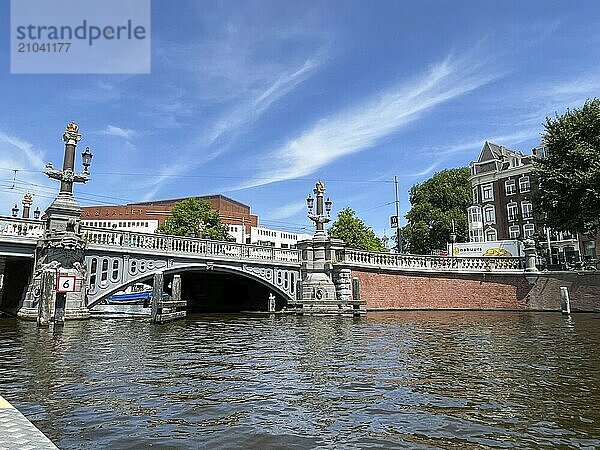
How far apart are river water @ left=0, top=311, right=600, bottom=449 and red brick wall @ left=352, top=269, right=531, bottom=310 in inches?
716

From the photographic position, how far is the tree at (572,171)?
112 feet

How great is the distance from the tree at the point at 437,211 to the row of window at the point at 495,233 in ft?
16.9

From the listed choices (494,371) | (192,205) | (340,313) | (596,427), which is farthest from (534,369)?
(192,205)

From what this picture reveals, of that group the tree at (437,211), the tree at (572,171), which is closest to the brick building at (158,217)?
the tree at (437,211)

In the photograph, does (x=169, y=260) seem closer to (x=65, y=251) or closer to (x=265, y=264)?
(x=65, y=251)

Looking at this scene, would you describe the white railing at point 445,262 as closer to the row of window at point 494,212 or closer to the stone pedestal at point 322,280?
the stone pedestal at point 322,280

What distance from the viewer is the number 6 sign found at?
69.6 feet

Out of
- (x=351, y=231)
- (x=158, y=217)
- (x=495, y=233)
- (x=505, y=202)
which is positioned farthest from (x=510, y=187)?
(x=158, y=217)

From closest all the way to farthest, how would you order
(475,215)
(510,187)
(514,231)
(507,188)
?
(514,231)
(510,187)
(507,188)
(475,215)

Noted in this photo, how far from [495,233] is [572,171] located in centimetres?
2347

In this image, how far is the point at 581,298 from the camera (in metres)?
34.5

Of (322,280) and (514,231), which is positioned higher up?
(514,231)

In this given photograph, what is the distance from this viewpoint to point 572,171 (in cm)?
3534

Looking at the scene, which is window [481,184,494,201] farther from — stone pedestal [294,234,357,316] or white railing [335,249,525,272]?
stone pedestal [294,234,357,316]
